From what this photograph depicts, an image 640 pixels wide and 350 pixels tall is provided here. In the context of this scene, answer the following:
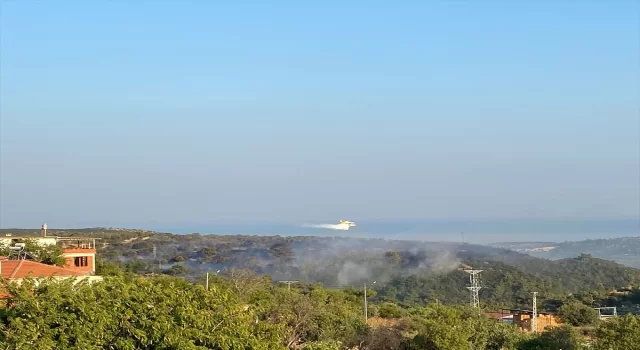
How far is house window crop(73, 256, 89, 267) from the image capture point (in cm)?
3569

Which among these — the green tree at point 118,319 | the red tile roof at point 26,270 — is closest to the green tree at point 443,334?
the green tree at point 118,319

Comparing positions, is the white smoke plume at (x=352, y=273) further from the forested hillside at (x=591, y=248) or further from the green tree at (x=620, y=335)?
the green tree at (x=620, y=335)

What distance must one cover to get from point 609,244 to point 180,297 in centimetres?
9953

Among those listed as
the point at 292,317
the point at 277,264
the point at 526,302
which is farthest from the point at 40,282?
the point at 277,264

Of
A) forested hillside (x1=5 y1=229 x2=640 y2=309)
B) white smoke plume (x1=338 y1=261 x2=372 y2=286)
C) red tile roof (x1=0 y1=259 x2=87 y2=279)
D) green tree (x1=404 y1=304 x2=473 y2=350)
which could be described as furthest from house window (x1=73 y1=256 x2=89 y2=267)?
white smoke plume (x1=338 y1=261 x2=372 y2=286)

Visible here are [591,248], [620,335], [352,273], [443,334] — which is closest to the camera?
[620,335]

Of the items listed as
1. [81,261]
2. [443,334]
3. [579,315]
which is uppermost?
[81,261]

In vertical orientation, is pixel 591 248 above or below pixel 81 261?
below

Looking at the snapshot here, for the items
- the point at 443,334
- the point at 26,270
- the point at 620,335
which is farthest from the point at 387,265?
the point at 620,335

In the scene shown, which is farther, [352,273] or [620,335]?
[352,273]

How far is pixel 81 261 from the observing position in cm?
3625

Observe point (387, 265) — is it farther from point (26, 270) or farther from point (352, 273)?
point (26, 270)

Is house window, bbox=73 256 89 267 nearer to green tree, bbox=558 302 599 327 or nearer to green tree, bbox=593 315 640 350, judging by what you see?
green tree, bbox=558 302 599 327

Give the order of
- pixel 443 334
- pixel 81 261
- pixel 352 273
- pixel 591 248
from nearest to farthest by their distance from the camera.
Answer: pixel 443 334 → pixel 81 261 → pixel 352 273 → pixel 591 248
